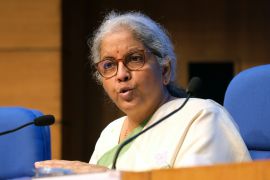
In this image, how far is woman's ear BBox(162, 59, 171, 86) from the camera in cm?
189

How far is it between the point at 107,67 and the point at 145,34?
0.57ft

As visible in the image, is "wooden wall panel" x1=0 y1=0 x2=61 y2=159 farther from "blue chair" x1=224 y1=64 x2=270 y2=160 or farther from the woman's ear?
"blue chair" x1=224 y1=64 x2=270 y2=160

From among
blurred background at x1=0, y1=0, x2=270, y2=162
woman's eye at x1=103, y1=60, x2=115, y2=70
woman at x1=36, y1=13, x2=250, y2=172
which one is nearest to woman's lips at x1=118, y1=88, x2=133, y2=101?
woman at x1=36, y1=13, x2=250, y2=172

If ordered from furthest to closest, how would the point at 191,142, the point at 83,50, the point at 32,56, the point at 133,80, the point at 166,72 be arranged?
the point at 83,50, the point at 32,56, the point at 166,72, the point at 133,80, the point at 191,142

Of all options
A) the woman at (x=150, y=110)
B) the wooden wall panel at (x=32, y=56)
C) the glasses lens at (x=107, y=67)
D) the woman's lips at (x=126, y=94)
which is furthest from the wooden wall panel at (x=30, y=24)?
the woman's lips at (x=126, y=94)

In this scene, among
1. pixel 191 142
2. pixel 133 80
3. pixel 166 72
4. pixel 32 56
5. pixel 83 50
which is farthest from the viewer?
pixel 83 50

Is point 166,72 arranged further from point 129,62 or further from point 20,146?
point 20,146

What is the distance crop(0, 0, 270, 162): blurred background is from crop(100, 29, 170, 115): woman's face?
6.57ft

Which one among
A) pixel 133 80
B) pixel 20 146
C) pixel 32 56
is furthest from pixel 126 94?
pixel 32 56

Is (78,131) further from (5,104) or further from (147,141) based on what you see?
(147,141)

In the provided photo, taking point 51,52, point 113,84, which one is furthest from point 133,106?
point 51,52

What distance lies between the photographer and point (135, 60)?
5.91 ft

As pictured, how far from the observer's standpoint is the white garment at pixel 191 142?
1540 millimetres

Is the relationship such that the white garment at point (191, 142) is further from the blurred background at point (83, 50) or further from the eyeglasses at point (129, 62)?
the blurred background at point (83, 50)
